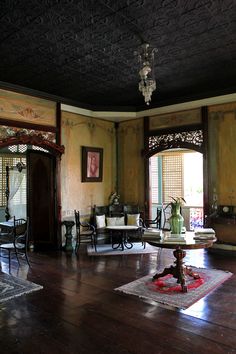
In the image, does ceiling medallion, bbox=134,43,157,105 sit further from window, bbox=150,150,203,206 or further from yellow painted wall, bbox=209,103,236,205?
window, bbox=150,150,203,206

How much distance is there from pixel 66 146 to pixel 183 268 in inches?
159

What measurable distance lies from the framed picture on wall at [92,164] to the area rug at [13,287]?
3.32m

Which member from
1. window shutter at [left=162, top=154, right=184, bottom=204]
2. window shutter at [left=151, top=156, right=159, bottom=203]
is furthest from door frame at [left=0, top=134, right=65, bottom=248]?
window shutter at [left=162, top=154, right=184, bottom=204]

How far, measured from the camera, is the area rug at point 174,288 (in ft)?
12.4

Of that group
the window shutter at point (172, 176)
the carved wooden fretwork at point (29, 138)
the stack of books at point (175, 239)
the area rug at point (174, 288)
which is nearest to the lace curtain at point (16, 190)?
the carved wooden fretwork at point (29, 138)

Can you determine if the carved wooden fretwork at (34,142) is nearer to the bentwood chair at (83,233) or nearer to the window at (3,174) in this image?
the bentwood chair at (83,233)

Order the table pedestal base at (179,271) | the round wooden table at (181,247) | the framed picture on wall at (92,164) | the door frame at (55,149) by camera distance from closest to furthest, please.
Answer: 1. the round wooden table at (181,247)
2. the table pedestal base at (179,271)
3. the door frame at (55,149)
4. the framed picture on wall at (92,164)

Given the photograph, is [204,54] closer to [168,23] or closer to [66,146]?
[168,23]

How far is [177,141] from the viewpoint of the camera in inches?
286

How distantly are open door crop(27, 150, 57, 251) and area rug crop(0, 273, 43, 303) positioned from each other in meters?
2.21

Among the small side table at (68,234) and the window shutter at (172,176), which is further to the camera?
the window shutter at (172,176)

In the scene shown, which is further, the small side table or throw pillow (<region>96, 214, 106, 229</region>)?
throw pillow (<region>96, 214, 106, 229</region>)

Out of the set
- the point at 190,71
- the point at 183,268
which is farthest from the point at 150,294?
the point at 190,71

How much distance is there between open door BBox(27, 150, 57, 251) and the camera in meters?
6.90
